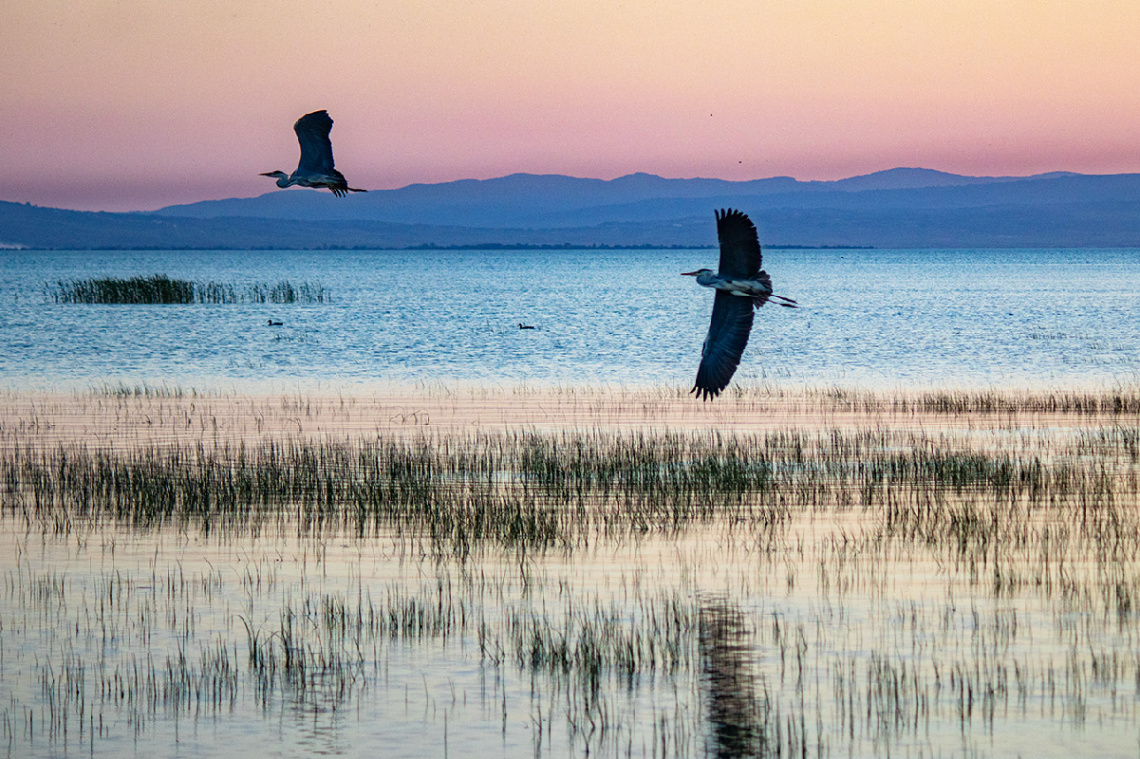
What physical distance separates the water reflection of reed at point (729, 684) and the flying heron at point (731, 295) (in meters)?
Answer: 3.79

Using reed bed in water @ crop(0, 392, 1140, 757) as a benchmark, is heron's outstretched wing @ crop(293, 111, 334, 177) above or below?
above

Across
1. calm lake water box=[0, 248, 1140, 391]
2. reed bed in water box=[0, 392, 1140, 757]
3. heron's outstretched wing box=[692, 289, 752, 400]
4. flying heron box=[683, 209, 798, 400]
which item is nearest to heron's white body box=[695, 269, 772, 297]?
flying heron box=[683, 209, 798, 400]

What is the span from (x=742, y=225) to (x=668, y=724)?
6.45 m

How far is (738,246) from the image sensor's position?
1329 centimetres

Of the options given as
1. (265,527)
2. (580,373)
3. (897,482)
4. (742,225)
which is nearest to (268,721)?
(265,527)

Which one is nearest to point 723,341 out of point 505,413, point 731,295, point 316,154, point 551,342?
point 731,295

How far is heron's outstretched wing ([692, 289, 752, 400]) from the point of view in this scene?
1377 centimetres

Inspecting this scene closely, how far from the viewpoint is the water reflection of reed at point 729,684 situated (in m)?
7.54

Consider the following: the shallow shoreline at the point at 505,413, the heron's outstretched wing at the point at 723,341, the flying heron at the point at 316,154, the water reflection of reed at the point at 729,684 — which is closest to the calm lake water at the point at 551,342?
the shallow shoreline at the point at 505,413

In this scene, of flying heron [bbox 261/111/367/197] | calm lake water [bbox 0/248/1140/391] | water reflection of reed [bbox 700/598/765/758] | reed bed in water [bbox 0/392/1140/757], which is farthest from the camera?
calm lake water [bbox 0/248/1140/391]

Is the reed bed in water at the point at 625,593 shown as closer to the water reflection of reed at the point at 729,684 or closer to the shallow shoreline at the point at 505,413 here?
the water reflection of reed at the point at 729,684

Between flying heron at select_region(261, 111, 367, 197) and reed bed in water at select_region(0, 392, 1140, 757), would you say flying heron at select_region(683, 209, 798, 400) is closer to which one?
reed bed in water at select_region(0, 392, 1140, 757)

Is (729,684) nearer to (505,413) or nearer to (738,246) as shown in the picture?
(738,246)

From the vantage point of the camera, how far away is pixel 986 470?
51.7ft
